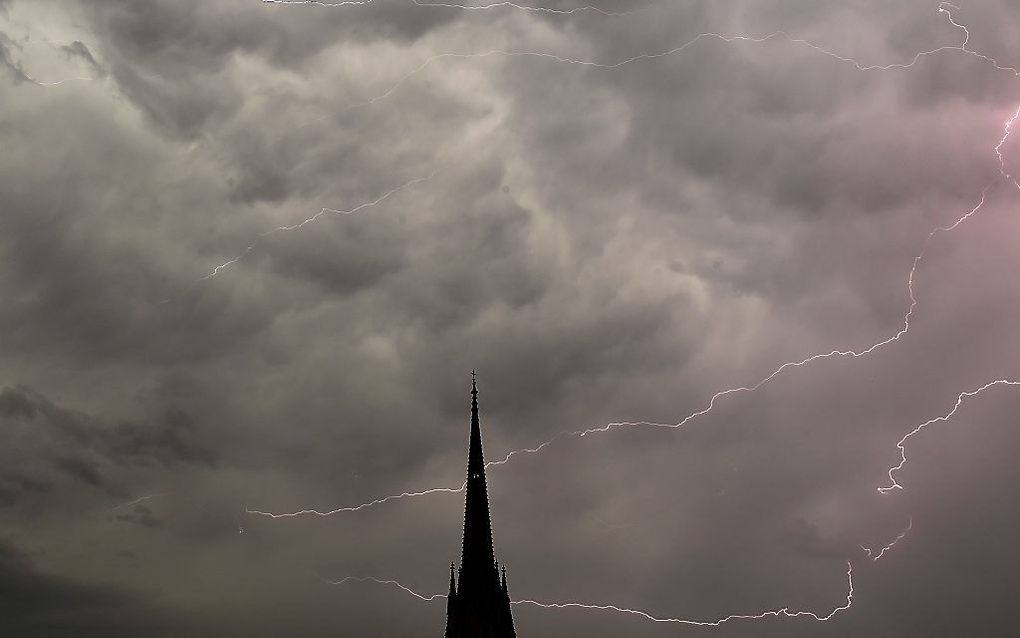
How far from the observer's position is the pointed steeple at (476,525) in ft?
294

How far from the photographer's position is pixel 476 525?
91188 mm

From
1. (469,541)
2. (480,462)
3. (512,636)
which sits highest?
(480,462)

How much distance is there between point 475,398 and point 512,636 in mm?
16461

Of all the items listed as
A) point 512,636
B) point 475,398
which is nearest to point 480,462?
point 475,398

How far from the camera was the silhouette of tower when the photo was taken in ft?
287

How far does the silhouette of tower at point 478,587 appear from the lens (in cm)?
8762

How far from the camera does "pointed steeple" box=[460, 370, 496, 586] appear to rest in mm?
89625

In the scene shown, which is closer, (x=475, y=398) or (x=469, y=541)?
(x=469, y=541)

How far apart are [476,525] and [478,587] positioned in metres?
4.07

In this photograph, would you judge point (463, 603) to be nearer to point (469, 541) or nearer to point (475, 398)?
point (469, 541)

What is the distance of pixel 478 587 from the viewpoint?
291 ft

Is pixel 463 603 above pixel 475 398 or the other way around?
the other way around

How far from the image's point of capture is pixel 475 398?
98.0 meters

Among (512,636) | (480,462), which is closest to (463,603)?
(512,636)
